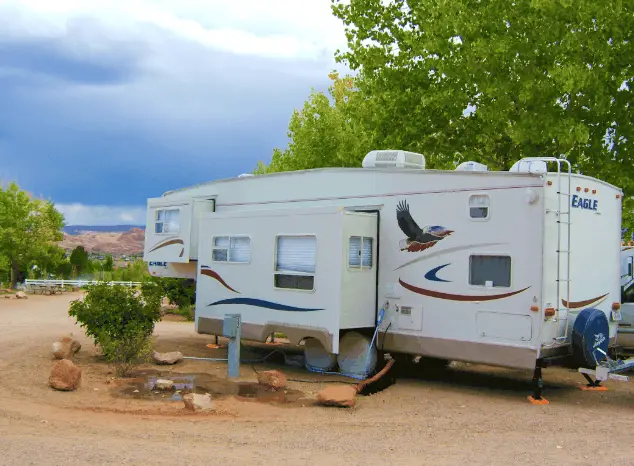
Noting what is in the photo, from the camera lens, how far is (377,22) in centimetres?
1869

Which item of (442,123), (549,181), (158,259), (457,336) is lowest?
(457,336)

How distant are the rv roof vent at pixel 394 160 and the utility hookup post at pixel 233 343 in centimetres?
339

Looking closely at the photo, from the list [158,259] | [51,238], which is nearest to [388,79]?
[158,259]

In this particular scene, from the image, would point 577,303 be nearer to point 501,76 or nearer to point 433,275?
point 433,275

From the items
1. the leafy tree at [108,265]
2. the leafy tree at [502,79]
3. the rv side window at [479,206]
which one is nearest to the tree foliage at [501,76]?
the leafy tree at [502,79]

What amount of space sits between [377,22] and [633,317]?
33.3 feet

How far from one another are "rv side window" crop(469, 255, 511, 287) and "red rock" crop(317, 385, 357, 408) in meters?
2.45

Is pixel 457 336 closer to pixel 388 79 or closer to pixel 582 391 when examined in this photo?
pixel 582 391

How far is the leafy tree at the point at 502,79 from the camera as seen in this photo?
14609mm

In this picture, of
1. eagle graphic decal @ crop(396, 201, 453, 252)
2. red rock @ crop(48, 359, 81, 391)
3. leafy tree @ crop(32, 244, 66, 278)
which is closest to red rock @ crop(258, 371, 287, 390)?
red rock @ crop(48, 359, 81, 391)

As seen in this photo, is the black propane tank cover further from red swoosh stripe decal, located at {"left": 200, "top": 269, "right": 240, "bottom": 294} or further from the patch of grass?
the patch of grass

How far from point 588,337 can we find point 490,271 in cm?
157

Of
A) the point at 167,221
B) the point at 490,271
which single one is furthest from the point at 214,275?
the point at 490,271

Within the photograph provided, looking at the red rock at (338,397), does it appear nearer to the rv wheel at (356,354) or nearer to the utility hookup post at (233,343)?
the rv wheel at (356,354)
